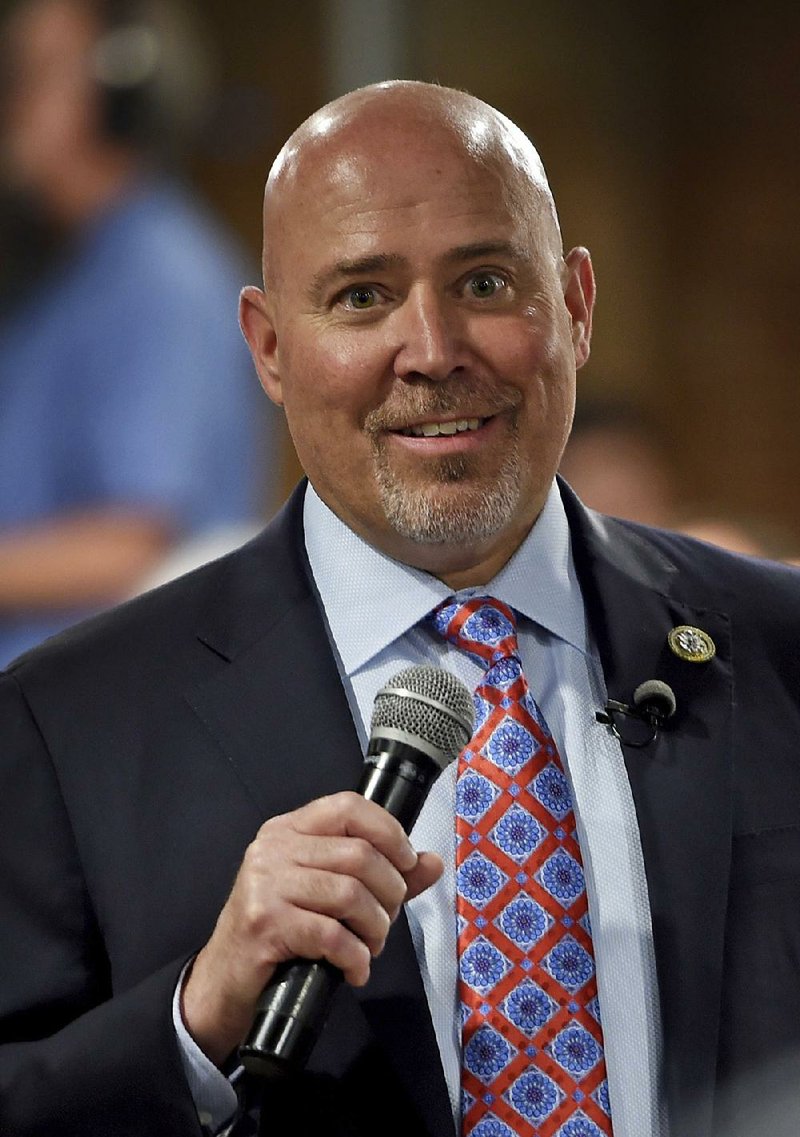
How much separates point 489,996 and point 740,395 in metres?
2.43

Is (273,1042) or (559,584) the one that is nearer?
(273,1042)

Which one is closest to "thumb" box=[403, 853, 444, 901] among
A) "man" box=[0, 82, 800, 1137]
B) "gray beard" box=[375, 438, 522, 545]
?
"man" box=[0, 82, 800, 1137]

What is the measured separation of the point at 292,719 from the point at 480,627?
21 cm

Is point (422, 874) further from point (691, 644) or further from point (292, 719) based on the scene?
point (691, 644)

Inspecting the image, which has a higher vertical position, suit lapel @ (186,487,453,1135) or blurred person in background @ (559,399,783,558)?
blurred person in background @ (559,399,783,558)

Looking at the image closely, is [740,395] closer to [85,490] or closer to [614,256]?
[614,256]

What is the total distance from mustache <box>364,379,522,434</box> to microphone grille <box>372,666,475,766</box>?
0.37 m

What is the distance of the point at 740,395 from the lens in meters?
3.85

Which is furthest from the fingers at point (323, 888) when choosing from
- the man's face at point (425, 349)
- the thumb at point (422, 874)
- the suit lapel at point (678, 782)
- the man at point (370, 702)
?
the man's face at point (425, 349)

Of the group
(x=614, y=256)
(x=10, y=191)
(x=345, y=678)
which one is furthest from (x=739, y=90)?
(x=345, y=678)

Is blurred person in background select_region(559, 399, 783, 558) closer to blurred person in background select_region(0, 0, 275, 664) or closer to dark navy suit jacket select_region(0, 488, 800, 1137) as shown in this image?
blurred person in background select_region(0, 0, 275, 664)

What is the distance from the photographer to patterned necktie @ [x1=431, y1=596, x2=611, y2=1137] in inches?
63.8

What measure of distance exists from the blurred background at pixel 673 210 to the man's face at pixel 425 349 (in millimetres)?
1801

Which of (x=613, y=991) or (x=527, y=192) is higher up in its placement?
(x=527, y=192)
